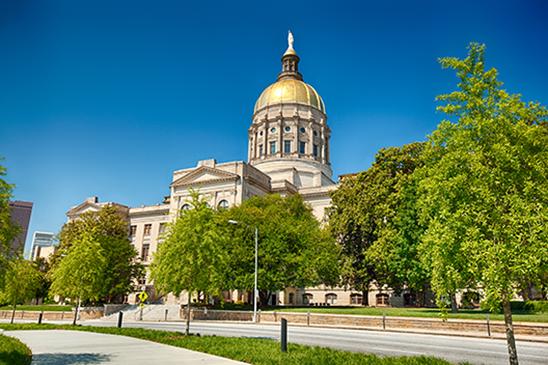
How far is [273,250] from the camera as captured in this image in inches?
1714

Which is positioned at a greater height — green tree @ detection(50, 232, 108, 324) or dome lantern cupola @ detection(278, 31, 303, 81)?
dome lantern cupola @ detection(278, 31, 303, 81)

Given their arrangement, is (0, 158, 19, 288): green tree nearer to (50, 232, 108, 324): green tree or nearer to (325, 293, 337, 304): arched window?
(50, 232, 108, 324): green tree

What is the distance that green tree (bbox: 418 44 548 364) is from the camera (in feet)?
33.7

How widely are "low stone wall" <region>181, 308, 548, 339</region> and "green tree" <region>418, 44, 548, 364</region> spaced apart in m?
11.9

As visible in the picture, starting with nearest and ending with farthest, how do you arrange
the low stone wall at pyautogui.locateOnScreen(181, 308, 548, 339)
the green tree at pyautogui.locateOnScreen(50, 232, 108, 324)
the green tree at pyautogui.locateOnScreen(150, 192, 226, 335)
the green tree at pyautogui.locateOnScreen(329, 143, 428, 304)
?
the green tree at pyautogui.locateOnScreen(150, 192, 226, 335) → the low stone wall at pyautogui.locateOnScreen(181, 308, 548, 339) → the green tree at pyautogui.locateOnScreen(50, 232, 108, 324) → the green tree at pyautogui.locateOnScreen(329, 143, 428, 304)

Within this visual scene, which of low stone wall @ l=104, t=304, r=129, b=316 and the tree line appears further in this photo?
low stone wall @ l=104, t=304, r=129, b=316

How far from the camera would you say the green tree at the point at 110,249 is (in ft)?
166

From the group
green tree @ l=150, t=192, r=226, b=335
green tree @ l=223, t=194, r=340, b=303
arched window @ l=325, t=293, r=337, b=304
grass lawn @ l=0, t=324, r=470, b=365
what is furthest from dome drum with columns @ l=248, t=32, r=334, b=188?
grass lawn @ l=0, t=324, r=470, b=365

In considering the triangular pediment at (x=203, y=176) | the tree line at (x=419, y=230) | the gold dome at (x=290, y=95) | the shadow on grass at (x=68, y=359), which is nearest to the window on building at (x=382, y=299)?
the tree line at (x=419, y=230)

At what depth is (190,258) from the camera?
20438 mm

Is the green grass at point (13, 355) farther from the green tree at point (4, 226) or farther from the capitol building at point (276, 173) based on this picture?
the capitol building at point (276, 173)

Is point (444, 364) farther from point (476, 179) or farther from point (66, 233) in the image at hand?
point (66, 233)

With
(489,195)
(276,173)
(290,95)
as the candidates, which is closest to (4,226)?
(489,195)

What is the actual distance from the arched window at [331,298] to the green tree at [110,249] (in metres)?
26.5
